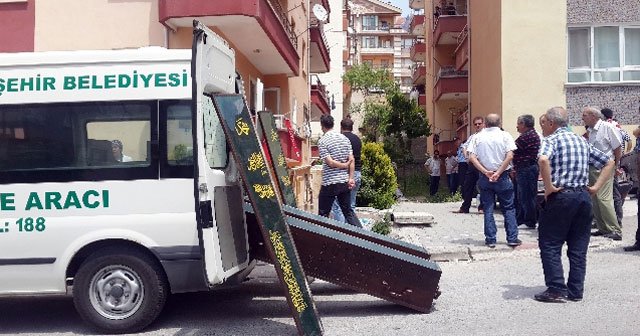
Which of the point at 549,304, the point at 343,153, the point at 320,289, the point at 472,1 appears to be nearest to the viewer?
the point at 549,304

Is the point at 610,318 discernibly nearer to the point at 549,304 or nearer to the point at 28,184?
the point at 549,304

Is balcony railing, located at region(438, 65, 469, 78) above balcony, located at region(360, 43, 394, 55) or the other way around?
the other way around

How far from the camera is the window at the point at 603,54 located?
19.8 metres

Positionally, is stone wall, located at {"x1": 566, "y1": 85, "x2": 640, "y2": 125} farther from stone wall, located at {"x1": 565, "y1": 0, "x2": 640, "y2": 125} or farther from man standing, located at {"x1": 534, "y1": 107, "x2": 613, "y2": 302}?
man standing, located at {"x1": 534, "y1": 107, "x2": 613, "y2": 302}

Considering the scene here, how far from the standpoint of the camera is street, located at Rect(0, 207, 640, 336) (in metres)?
6.41

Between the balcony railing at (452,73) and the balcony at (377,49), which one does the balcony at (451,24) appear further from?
the balcony at (377,49)

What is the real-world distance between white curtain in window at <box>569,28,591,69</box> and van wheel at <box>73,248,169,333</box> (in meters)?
16.2

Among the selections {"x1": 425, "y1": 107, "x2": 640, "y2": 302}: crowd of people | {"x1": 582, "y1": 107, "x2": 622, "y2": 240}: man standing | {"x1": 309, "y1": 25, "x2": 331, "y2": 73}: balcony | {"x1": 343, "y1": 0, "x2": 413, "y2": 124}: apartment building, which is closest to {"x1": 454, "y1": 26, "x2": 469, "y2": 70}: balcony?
{"x1": 309, "y1": 25, "x2": 331, "y2": 73}: balcony

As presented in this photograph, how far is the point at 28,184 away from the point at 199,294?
2.48m

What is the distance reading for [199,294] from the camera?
8.25m

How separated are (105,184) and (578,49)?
1646 centimetres

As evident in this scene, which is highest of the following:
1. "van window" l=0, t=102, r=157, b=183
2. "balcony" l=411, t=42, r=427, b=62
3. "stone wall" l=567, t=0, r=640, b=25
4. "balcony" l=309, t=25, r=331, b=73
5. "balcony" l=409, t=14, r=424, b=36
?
"balcony" l=409, t=14, r=424, b=36

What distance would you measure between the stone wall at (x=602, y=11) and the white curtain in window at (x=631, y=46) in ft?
1.07

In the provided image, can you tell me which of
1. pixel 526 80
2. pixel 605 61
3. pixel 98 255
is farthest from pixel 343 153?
pixel 605 61
